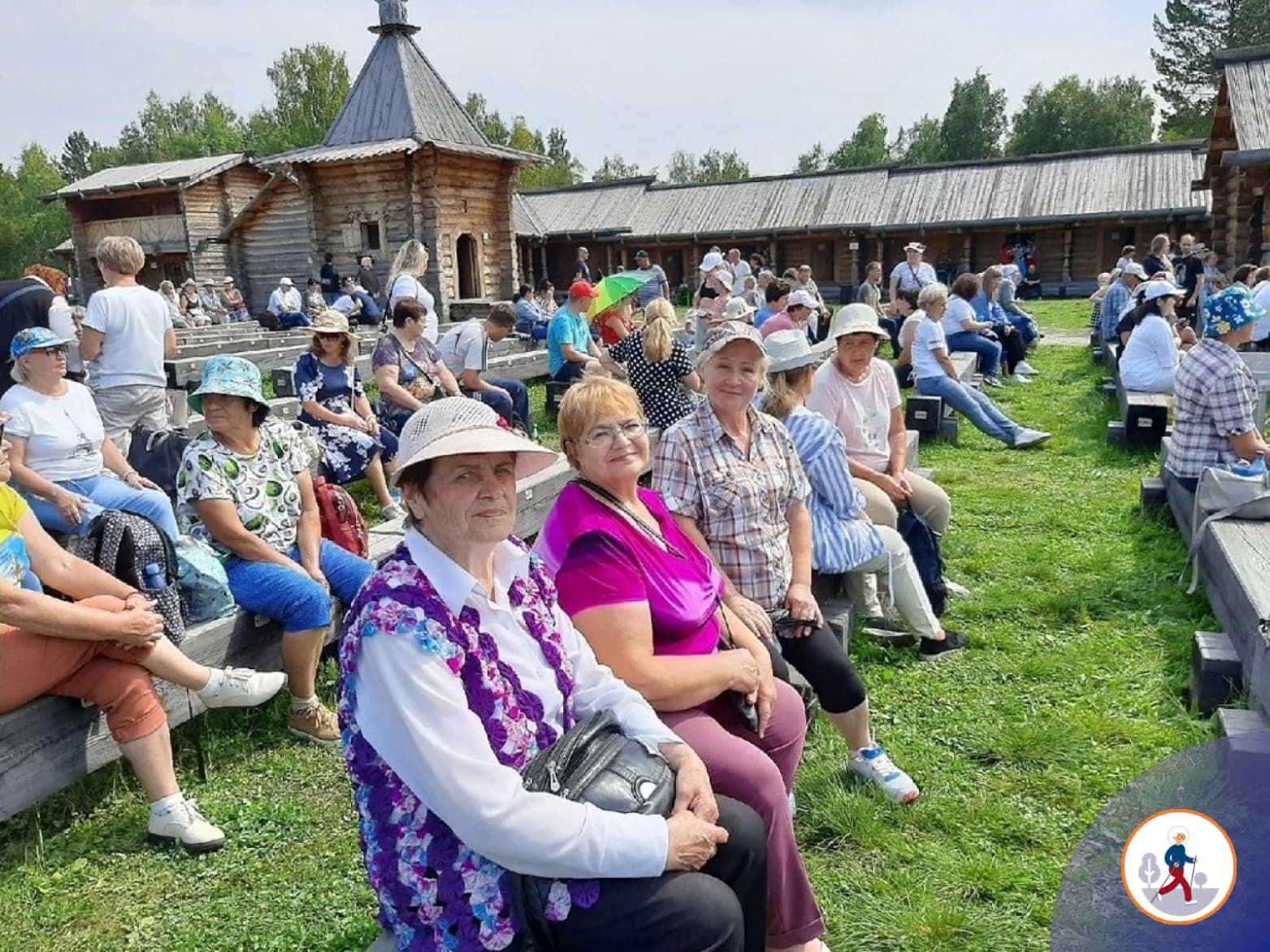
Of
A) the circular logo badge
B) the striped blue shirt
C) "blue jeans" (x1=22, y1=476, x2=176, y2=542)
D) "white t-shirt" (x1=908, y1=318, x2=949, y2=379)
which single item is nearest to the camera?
the circular logo badge

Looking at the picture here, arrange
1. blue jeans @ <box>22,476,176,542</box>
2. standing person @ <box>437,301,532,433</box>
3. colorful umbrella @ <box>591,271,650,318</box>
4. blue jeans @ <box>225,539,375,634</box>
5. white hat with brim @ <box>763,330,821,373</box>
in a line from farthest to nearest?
1. colorful umbrella @ <box>591,271,650,318</box>
2. standing person @ <box>437,301,532,433</box>
3. blue jeans @ <box>22,476,176,542</box>
4. white hat with brim @ <box>763,330,821,373</box>
5. blue jeans @ <box>225,539,375,634</box>

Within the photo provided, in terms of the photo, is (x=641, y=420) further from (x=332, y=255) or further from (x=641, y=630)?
(x=332, y=255)

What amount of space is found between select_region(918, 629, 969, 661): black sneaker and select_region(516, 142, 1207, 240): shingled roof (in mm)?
28787

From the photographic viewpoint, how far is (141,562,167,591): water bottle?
11.3ft

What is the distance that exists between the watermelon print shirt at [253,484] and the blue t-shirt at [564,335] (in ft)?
19.3

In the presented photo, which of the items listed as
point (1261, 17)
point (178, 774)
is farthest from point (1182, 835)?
point (1261, 17)

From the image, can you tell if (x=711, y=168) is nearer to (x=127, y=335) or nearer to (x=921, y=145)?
(x=921, y=145)

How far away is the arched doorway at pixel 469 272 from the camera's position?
23844 millimetres

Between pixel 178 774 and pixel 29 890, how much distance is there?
2.23ft

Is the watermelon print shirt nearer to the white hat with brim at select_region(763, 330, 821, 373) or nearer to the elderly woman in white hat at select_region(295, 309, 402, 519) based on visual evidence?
the white hat with brim at select_region(763, 330, 821, 373)

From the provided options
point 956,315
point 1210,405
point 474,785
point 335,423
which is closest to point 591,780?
point 474,785

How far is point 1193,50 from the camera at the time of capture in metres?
52.8

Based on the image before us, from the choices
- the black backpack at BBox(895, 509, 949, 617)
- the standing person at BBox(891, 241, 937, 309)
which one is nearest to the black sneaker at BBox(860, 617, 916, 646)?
the black backpack at BBox(895, 509, 949, 617)

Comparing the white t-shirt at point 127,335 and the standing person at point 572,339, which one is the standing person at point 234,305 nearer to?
the standing person at point 572,339
